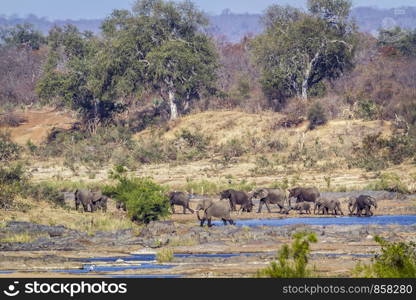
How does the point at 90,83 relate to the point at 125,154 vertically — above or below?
above

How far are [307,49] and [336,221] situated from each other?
31103 millimetres

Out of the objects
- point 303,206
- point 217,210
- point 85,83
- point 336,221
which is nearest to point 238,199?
point 303,206

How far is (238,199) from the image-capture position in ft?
125

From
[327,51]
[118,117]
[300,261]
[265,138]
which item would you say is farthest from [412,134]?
[300,261]

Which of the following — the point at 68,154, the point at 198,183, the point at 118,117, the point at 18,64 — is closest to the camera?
the point at 198,183

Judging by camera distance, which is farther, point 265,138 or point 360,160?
point 265,138

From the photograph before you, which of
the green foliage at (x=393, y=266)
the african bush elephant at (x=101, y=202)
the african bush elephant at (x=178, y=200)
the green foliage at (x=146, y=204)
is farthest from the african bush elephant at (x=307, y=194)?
the green foliage at (x=393, y=266)

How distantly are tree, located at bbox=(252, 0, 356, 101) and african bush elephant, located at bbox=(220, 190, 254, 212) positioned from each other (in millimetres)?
27101

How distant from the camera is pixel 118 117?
70312mm

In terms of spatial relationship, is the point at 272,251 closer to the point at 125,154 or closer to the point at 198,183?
the point at 198,183

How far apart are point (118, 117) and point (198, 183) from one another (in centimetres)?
2465

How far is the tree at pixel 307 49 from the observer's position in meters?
64.4

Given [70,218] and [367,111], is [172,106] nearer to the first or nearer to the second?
[367,111]

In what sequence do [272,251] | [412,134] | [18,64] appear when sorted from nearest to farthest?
[272,251] → [412,134] → [18,64]
